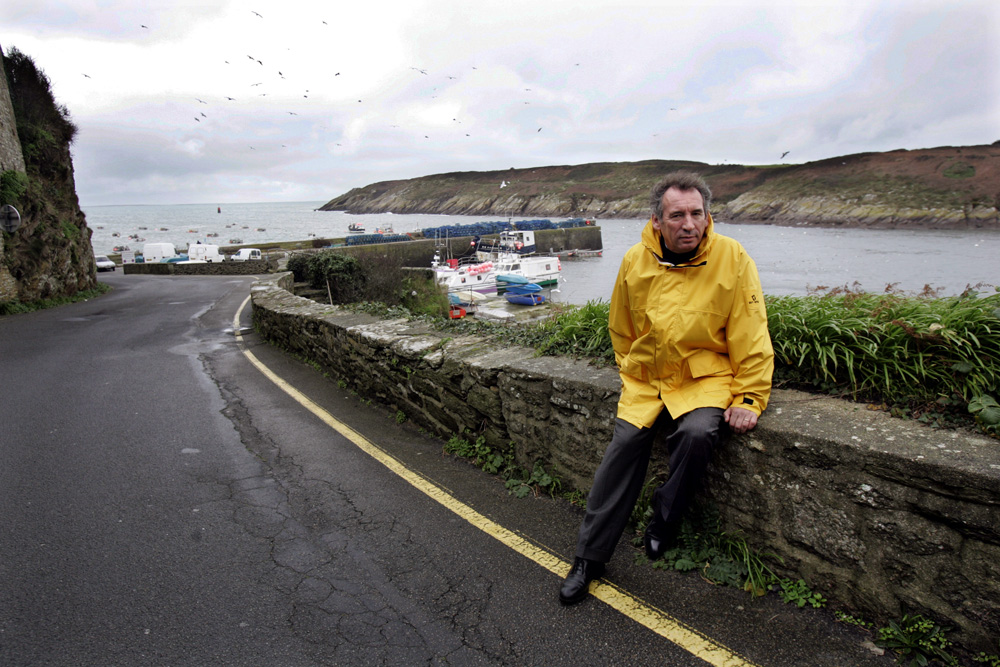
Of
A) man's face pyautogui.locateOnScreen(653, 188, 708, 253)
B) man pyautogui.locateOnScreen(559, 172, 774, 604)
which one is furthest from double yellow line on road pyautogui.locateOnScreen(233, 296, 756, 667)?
man's face pyautogui.locateOnScreen(653, 188, 708, 253)

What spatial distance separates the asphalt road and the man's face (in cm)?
176

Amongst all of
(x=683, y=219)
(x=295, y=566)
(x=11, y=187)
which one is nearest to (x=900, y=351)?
(x=683, y=219)

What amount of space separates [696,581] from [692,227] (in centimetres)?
184

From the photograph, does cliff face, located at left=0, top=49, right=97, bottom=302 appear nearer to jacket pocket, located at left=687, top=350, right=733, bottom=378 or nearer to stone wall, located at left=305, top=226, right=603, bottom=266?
jacket pocket, located at left=687, top=350, right=733, bottom=378

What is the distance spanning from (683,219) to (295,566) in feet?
9.47

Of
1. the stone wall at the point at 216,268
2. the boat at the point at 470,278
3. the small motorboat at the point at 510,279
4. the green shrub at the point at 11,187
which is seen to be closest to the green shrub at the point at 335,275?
the green shrub at the point at 11,187

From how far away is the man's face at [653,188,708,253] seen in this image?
Result: 2.87m

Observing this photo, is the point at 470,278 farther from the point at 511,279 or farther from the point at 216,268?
the point at 216,268

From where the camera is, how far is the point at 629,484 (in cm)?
289

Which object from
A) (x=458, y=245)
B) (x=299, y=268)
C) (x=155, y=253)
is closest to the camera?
(x=299, y=268)

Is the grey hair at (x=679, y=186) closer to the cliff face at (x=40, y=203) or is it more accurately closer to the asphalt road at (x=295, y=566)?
the asphalt road at (x=295, y=566)

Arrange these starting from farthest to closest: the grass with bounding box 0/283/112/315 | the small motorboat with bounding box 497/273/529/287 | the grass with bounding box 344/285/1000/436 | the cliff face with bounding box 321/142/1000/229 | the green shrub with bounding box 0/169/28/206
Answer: the cliff face with bounding box 321/142/1000/229, the small motorboat with bounding box 497/273/529/287, the green shrub with bounding box 0/169/28/206, the grass with bounding box 0/283/112/315, the grass with bounding box 344/285/1000/436

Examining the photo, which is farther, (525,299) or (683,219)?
(525,299)

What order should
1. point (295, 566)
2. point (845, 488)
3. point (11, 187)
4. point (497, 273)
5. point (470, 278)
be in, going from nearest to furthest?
1. point (845, 488)
2. point (295, 566)
3. point (11, 187)
4. point (470, 278)
5. point (497, 273)
